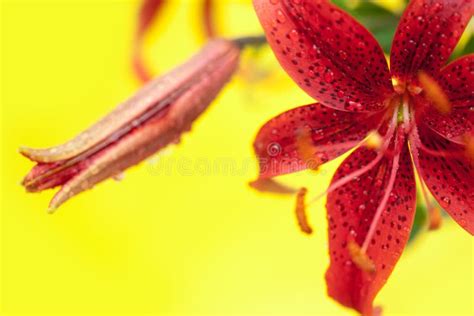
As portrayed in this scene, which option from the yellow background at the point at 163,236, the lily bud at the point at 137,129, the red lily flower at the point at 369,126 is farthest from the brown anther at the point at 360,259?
the yellow background at the point at 163,236

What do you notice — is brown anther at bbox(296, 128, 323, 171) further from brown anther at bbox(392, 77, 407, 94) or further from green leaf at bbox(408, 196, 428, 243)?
green leaf at bbox(408, 196, 428, 243)

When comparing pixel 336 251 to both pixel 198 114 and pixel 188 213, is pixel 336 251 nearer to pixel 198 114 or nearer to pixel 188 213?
pixel 198 114

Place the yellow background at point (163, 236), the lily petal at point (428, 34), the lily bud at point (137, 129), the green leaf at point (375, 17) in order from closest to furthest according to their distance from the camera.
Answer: the lily petal at point (428, 34)
the lily bud at point (137, 129)
the green leaf at point (375, 17)
the yellow background at point (163, 236)

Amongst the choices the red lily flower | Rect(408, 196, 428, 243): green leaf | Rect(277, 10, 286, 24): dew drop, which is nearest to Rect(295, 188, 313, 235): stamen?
the red lily flower

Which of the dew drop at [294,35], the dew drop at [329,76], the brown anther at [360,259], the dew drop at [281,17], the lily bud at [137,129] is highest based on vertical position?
the dew drop at [281,17]

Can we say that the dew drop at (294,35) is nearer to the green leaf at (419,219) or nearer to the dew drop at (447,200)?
the dew drop at (447,200)
